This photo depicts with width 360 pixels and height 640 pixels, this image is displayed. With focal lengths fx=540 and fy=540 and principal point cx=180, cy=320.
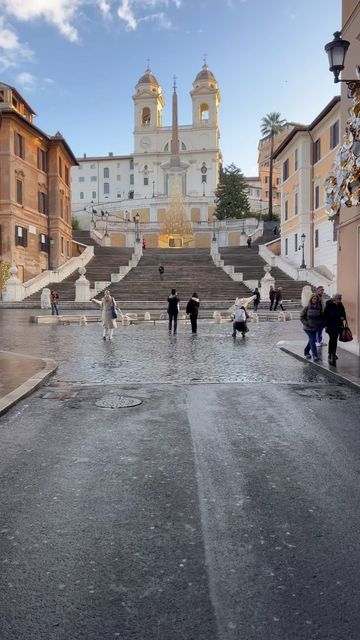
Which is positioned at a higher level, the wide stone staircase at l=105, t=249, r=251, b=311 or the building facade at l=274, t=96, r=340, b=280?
the building facade at l=274, t=96, r=340, b=280

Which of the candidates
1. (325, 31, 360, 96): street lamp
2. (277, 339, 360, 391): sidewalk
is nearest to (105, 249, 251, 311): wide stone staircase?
(277, 339, 360, 391): sidewalk

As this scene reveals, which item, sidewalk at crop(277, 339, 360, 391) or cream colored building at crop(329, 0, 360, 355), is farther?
cream colored building at crop(329, 0, 360, 355)

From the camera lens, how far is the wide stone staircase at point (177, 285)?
35.6m

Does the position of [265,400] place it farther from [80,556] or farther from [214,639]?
[214,639]

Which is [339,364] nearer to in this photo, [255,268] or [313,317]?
[313,317]

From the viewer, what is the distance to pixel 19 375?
10.0 metres

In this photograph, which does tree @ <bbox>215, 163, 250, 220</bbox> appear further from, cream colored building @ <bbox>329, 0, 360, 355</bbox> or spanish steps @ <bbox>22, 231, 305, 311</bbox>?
cream colored building @ <bbox>329, 0, 360, 355</bbox>

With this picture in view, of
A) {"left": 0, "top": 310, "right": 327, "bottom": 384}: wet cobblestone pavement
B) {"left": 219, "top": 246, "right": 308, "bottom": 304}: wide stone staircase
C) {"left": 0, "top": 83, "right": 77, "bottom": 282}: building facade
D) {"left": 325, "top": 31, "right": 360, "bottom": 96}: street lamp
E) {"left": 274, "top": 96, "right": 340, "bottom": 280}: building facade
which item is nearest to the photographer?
{"left": 325, "top": 31, "right": 360, "bottom": 96}: street lamp

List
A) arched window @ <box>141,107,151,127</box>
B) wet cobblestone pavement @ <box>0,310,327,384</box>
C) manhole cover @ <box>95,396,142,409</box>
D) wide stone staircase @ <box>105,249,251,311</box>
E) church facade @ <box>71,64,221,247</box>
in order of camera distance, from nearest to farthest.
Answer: manhole cover @ <box>95,396,142,409</box> → wet cobblestone pavement @ <box>0,310,327,384</box> → wide stone staircase @ <box>105,249,251,311</box> → church facade @ <box>71,64,221,247</box> → arched window @ <box>141,107,151,127</box>

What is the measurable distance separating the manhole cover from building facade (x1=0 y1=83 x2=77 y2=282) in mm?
35953

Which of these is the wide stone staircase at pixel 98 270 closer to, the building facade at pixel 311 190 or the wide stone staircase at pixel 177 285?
the wide stone staircase at pixel 177 285

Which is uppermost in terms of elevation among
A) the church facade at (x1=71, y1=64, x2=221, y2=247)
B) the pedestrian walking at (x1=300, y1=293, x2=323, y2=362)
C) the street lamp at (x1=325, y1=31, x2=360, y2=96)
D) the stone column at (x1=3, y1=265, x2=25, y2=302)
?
the church facade at (x1=71, y1=64, x2=221, y2=247)

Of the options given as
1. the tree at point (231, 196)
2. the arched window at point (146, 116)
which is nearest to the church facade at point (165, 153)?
the arched window at point (146, 116)

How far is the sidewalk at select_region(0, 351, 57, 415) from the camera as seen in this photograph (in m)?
8.12
